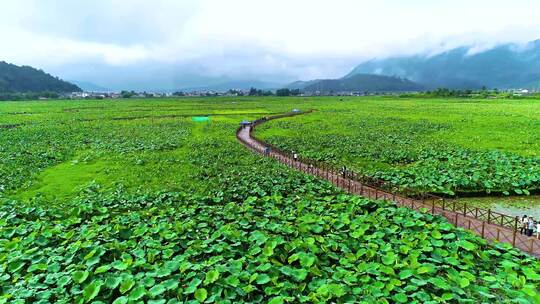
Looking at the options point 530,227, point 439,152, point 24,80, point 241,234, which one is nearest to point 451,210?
point 530,227

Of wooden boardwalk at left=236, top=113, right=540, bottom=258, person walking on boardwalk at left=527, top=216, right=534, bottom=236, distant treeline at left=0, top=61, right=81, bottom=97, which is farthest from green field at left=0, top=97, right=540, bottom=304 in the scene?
distant treeline at left=0, top=61, right=81, bottom=97

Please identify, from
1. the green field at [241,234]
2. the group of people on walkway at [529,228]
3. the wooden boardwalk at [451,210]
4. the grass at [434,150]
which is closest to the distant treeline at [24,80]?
the grass at [434,150]

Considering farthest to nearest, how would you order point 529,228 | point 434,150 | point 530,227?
1. point 434,150
2. point 530,227
3. point 529,228

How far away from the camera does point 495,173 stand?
21953 mm

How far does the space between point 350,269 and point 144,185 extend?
14.2m

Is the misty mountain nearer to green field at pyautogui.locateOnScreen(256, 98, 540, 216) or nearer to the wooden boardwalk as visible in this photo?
green field at pyautogui.locateOnScreen(256, 98, 540, 216)

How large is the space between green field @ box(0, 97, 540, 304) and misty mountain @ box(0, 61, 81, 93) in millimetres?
147788

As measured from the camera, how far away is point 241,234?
1234 centimetres

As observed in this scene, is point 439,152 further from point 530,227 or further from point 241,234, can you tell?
point 241,234

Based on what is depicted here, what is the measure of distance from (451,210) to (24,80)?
614 ft

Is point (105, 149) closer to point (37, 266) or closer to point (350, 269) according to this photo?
point (37, 266)

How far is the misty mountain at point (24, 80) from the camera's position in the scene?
147500mm

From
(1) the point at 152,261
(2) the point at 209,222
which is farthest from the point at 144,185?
(1) the point at 152,261

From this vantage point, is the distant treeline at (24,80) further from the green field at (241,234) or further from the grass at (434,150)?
the green field at (241,234)
